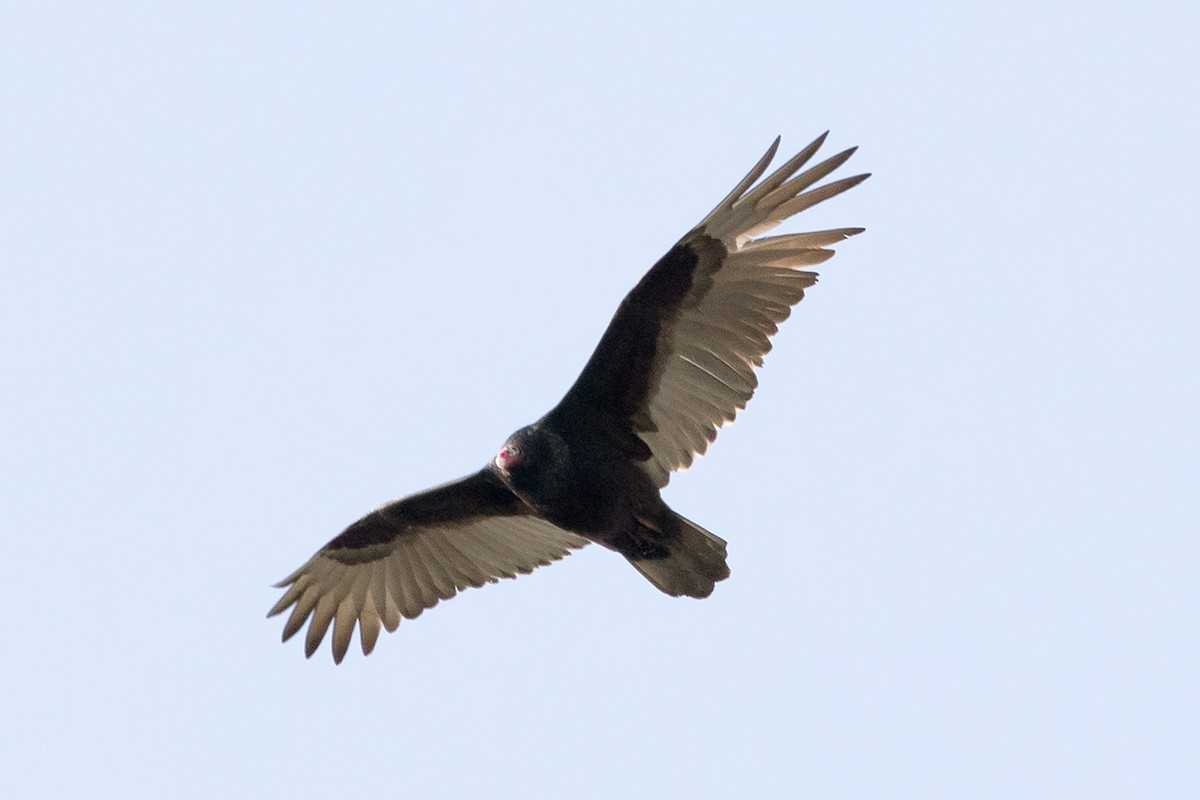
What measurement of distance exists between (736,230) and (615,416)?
100 cm

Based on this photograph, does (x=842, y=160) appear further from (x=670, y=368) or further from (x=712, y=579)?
(x=712, y=579)

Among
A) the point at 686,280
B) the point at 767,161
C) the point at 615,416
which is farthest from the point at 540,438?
the point at 767,161

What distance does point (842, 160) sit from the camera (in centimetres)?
721

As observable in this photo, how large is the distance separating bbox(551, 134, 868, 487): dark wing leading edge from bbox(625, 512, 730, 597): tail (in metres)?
0.52

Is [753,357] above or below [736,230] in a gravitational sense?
below

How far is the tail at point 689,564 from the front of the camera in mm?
7426

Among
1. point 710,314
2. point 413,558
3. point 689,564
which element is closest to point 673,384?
point 710,314

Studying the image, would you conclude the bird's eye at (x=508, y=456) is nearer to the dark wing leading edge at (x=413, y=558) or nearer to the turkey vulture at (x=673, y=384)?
the turkey vulture at (x=673, y=384)

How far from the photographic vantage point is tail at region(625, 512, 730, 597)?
7426 mm

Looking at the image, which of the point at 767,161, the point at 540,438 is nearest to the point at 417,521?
the point at 540,438

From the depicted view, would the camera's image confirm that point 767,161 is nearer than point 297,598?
Yes

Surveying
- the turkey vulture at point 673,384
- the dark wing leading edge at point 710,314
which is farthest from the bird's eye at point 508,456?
the dark wing leading edge at point 710,314

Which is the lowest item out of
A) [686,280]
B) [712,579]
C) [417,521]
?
[712,579]

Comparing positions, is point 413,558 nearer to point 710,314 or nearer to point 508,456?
point 508,456
